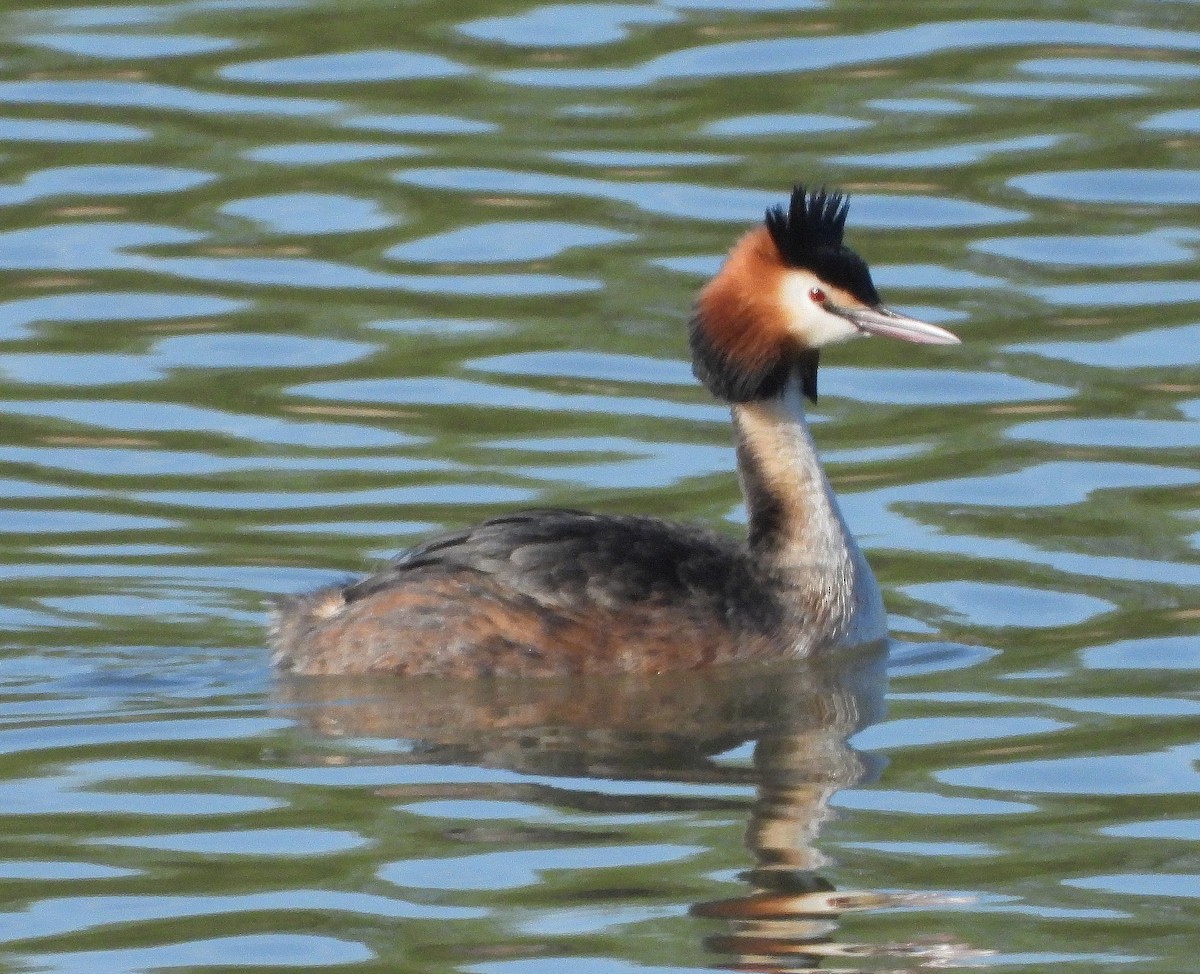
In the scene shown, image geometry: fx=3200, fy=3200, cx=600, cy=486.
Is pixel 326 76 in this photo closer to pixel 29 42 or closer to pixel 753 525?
pixel 29 42

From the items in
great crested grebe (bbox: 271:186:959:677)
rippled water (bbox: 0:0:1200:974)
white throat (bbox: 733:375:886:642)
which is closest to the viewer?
rippled water (bbox: 0:0:1200:974)

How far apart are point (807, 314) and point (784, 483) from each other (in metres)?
0.56

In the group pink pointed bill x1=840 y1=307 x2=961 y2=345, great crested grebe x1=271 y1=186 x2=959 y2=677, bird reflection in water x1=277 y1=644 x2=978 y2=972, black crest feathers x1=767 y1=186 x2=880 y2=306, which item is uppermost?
black crest feathers x1=767 y1=186 x2=880 y2=306

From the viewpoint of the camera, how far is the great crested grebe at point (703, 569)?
31.4ft

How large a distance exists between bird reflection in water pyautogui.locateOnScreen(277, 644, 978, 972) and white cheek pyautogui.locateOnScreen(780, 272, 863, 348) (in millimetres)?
1035

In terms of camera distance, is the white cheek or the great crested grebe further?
the white cheek

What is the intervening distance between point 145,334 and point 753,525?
3778 mm

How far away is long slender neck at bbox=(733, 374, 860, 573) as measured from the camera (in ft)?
33.7

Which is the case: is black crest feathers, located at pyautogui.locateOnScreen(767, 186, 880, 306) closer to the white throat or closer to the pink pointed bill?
the pink pointed bill

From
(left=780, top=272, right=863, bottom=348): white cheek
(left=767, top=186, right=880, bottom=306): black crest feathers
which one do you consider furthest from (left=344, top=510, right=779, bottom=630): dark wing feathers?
(left=767, top=186, right=880, bottom=306): black crest feathers

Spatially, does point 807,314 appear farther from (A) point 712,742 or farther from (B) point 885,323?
(A) point 712,742

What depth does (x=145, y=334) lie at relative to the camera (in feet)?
43.4

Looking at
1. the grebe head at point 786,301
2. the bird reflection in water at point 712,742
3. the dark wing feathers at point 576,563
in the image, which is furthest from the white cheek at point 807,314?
the bird reflection in water at point 712,742

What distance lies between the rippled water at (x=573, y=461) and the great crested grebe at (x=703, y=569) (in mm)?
161
